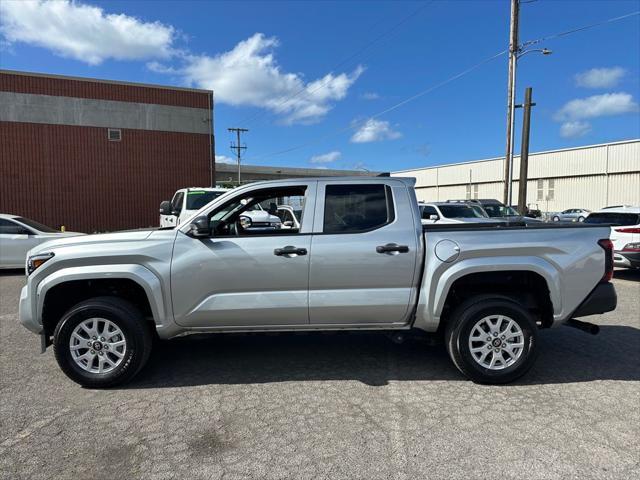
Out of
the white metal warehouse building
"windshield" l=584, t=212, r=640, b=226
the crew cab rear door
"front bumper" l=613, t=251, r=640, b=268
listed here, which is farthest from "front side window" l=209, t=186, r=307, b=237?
the white metal warehouse building

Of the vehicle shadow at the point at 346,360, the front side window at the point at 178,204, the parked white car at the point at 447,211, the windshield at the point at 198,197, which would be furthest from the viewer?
the parked white car at the point at 447,211

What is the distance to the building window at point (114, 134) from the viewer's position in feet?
79.0

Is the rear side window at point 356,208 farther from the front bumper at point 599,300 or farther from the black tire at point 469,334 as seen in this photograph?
the front bumper at point 599,300

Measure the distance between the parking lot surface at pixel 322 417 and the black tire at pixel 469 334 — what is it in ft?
0.39

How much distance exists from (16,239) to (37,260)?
8418 mm

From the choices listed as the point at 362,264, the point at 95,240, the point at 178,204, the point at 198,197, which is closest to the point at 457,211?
the point at 198,197

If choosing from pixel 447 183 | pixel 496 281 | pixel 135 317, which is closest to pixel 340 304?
pixel 496 281

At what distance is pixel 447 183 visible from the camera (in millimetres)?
60531

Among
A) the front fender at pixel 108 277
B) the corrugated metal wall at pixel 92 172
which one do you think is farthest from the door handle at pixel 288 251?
the corrugated metal wall at pixel 92 172

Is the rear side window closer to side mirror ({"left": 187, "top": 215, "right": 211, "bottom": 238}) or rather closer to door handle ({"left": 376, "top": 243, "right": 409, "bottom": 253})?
door handle ({"left": 376, "top": 243, "right": 409, "bottom": 253})

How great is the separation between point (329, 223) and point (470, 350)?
177 centimetres

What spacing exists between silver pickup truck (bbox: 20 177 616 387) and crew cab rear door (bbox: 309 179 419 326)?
0.01 m

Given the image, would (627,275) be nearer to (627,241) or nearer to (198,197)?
(627,241)

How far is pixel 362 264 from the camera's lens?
4.29 m
